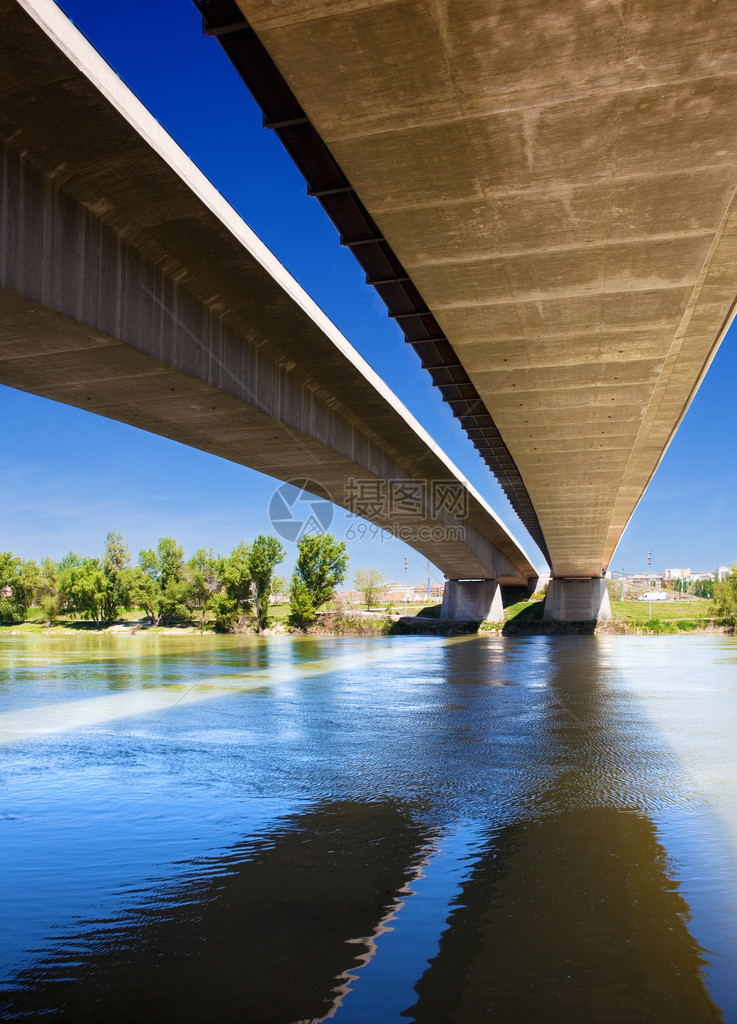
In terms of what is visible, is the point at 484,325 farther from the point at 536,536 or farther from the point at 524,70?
the point at 536,536

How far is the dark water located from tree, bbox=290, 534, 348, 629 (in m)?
68.3

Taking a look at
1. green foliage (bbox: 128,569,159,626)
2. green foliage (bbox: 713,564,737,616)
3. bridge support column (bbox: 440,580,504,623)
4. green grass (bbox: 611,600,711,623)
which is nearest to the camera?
bridge support column (bbox: 440,580,504,623)

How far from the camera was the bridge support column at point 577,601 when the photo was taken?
214ft

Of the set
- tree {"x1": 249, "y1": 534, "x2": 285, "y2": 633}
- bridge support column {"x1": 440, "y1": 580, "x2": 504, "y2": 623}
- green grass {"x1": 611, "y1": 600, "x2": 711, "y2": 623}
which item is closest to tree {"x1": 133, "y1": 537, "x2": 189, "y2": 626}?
tree {"x1": 249, "y1": 534, "x2": 285, "y2": 633}

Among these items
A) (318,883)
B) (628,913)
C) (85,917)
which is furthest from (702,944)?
(85,917)

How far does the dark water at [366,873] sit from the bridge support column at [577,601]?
180 ft

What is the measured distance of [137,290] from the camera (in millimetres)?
11828

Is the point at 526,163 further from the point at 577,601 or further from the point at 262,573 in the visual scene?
Result: the point at 262,573

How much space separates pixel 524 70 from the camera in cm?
780

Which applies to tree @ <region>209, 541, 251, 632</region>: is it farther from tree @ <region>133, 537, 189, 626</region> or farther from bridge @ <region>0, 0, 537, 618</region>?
bridge @ <region>0, 0, 537, 618</region>

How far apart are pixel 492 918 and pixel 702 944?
47.0 inches

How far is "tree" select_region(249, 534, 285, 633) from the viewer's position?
258 feet

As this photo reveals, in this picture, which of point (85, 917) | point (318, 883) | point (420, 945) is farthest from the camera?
point (318, 883)

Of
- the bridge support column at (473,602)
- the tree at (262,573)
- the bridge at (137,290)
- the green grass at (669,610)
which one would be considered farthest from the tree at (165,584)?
the bridge at (137,290)
